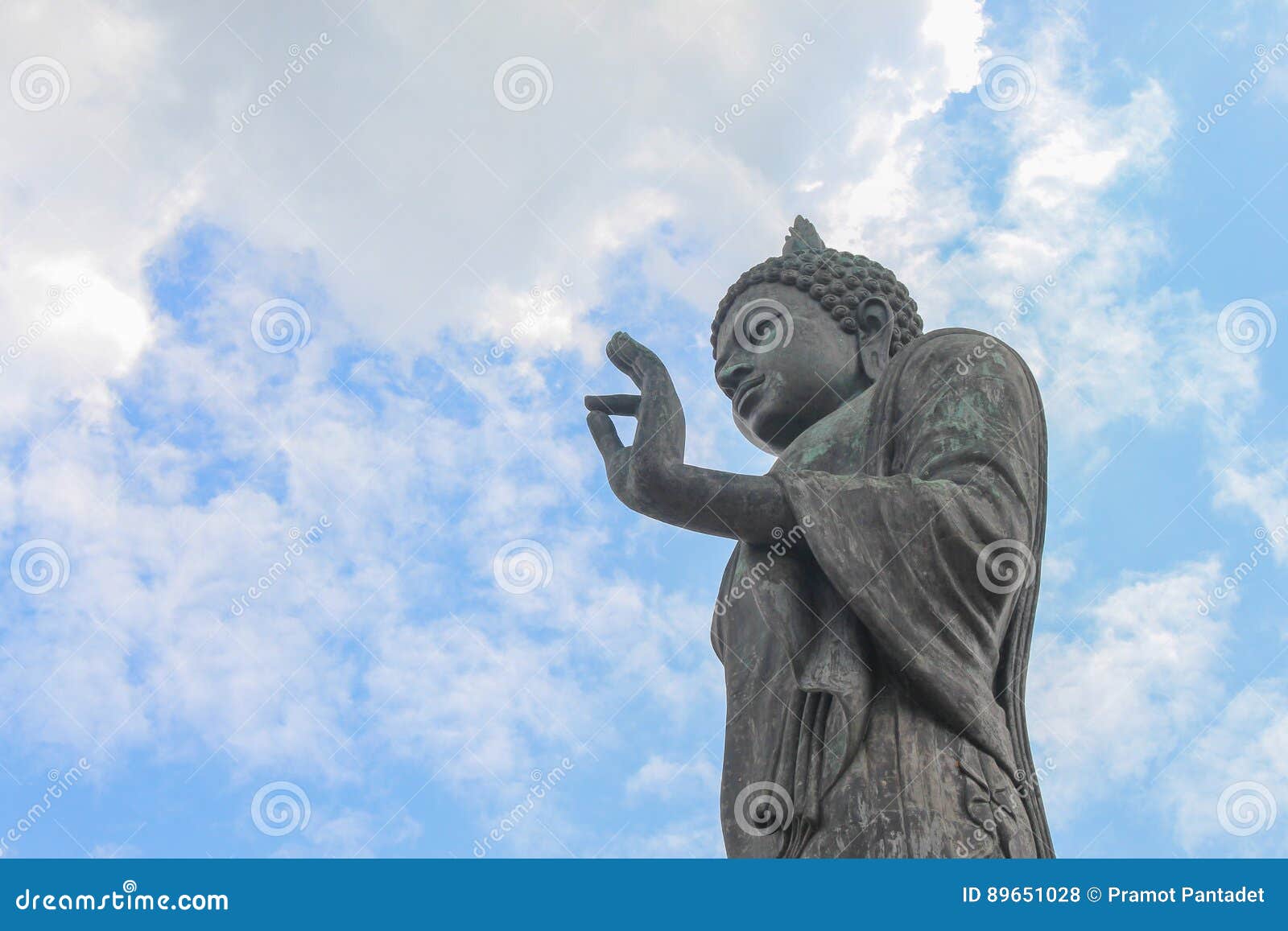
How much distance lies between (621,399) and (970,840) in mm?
2956

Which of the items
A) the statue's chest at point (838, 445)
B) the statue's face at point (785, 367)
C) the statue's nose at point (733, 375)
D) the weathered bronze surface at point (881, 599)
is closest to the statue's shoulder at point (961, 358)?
the weathered bronze surface at point (881, 599)

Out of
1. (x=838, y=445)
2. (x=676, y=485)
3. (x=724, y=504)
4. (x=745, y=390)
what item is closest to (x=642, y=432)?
(x=676, y=485)

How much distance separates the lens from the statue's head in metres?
8.55

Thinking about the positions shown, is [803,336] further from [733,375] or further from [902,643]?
[902,643]

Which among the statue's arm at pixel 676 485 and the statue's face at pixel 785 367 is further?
the statue's face at pixel 785 367

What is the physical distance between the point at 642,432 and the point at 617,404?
533 mm

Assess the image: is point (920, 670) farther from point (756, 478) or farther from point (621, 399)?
point (621, 399)

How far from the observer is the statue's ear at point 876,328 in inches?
345

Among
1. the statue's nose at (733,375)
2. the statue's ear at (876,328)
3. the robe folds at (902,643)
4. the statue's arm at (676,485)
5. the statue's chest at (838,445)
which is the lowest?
the robe folds at (902,643)

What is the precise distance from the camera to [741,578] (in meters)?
7.50

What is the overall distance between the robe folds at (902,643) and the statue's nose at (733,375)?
1.23 m

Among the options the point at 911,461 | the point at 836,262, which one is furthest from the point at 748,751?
the point at 836,262

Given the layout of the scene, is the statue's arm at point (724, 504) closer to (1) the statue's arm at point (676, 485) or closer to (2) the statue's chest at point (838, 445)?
(1) the statue's arm at point (676, 485)

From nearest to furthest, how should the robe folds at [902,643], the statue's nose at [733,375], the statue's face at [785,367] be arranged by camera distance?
the robe folds at [902,643] → the statue's face at [785,367] → the statue's nose at [733,375]
